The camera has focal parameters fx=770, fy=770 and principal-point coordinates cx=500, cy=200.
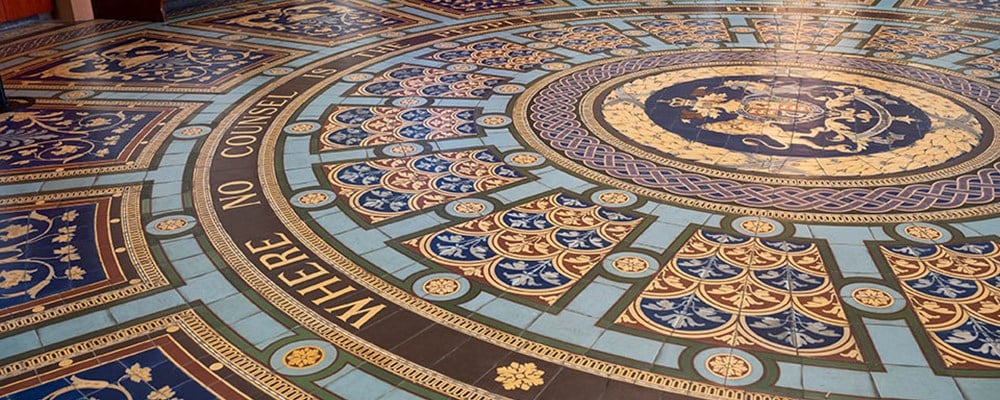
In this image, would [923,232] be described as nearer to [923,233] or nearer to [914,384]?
[923,233]

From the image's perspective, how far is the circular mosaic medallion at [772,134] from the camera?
12.5ft

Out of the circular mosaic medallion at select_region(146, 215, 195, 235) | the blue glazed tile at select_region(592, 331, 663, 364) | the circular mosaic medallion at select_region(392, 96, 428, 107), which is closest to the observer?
the blue glazed tile at select_region(592, 331, 663, 364)

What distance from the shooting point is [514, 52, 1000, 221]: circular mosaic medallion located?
3.82 meters

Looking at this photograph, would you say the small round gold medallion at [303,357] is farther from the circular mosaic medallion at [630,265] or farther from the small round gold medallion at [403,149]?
the small round gold medallion at [403,149]

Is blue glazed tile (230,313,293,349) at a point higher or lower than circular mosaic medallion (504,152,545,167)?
lower

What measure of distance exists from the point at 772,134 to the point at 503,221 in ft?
6.48

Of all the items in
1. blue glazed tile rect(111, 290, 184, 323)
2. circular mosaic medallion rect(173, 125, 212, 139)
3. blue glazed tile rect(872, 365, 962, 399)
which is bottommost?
blue glazed tile rect(111, 290, 184, 323)

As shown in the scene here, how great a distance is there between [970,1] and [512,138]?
6.41 m

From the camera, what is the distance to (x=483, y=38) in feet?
22.9

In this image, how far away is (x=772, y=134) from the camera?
4590mm

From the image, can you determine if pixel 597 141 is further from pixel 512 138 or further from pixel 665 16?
pixel 665 16

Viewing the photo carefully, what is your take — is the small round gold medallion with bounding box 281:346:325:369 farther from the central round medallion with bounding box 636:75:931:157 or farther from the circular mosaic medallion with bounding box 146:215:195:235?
the central round medallion with bounding box 636:75:931:157

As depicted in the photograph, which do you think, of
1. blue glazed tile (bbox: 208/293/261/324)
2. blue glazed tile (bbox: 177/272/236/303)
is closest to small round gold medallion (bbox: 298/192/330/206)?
blue glazed tile (bbox: 177/272/236/303)

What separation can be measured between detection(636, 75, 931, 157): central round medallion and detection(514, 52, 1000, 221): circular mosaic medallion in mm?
12
